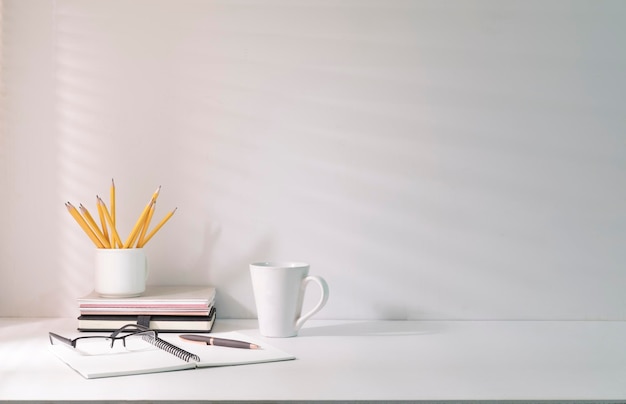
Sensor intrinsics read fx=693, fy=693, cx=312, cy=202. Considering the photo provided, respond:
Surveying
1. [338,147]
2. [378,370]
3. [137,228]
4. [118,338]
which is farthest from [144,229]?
[378,370]

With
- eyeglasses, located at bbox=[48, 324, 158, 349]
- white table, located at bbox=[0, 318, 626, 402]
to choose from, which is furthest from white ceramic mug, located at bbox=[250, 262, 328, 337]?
eyeglasses, located at bbox=[48, 324, 158, 349]

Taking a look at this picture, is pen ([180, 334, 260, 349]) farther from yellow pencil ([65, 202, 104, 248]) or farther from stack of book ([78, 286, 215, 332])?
yellow pencil ([65, 202, 104, 248])

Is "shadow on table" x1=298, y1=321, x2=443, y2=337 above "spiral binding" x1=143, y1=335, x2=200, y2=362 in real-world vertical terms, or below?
below

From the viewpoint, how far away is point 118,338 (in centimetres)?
107

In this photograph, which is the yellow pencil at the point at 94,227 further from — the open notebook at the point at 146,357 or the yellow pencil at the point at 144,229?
the open notebook at the point at 146,357

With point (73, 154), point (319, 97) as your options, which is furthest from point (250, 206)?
point (73, 154)

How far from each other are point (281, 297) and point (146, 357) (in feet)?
0.94

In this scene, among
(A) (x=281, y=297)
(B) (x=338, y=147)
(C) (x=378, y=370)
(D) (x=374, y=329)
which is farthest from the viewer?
(B) (x=338, y=147)

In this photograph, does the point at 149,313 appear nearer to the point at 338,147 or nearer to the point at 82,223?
the point at 82,223

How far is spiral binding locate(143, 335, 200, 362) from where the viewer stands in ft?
3.13

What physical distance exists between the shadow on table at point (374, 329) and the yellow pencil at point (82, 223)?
416 millimetres

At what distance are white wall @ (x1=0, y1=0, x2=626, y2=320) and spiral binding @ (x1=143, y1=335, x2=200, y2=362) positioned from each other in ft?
1.08

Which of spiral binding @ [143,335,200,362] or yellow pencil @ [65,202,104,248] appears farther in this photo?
yellow pencil @ [65,202,104,248]

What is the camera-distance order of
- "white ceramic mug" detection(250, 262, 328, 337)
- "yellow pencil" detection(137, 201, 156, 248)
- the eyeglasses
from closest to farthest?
the eyeglasses
"white ceramic mug" detection(250, 262, 328, 337)
"yellow pencil" detection(137, 201, 156, 248)
